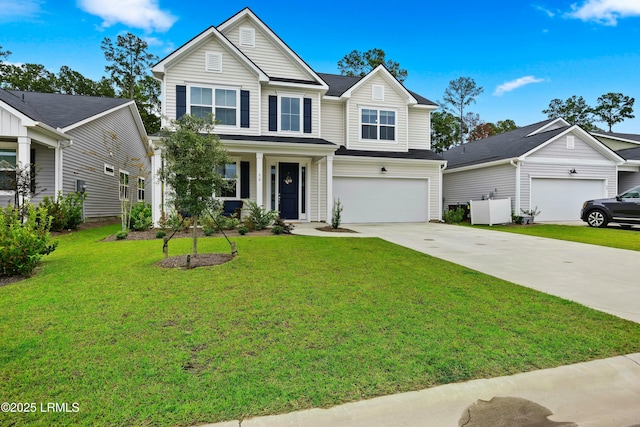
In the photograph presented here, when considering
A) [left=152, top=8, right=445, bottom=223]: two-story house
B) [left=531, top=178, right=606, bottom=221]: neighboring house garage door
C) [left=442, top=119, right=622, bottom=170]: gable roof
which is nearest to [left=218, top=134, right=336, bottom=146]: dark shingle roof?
[left=152, top=8, right=445, bottom=223]: two-story house

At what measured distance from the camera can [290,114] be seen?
1402 cm

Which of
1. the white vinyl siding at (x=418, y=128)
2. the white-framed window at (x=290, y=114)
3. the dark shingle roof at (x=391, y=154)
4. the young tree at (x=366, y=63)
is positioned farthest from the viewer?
the young tree at (x=366, y=63)

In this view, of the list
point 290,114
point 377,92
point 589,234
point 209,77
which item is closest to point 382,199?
point 377,92

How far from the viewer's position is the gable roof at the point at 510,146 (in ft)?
52.7

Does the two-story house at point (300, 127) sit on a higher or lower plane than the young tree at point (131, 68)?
lower

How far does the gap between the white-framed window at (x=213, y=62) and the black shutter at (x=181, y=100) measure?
130 cm

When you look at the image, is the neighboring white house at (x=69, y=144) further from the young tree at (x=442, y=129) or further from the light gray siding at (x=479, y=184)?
the young tree at (x=442, y=129)

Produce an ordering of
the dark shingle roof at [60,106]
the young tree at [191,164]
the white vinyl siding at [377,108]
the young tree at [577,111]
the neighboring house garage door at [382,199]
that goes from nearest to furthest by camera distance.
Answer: the young tree at [191,164] < the dark shingle roof at [60,106] < the neighboring house garage door at [382,199] < the white vinyl siding at [377,108] < the young tree at [577,111]

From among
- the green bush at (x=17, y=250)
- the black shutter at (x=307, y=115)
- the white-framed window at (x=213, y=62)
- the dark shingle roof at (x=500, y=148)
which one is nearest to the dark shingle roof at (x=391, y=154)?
the black shutter at (x=307, y=115)

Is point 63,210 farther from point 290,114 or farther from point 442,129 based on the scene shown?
point 442,129

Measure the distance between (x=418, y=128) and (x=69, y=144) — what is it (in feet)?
50.0

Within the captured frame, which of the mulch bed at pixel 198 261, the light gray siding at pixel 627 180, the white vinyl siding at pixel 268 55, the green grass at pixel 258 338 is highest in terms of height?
the white vinyl siding at pixel 268 55

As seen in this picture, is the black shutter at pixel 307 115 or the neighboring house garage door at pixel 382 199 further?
the neighboring house garage door at pixel 382 199

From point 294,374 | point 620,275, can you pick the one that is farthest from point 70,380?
point 620,275
